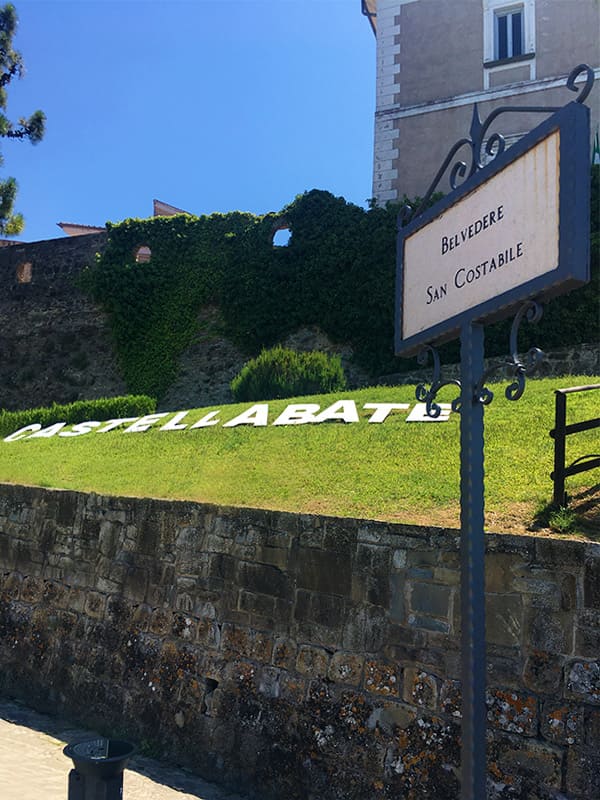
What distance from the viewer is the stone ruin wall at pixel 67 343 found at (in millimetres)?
18094

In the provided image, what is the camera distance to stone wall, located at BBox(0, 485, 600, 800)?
3.82 m

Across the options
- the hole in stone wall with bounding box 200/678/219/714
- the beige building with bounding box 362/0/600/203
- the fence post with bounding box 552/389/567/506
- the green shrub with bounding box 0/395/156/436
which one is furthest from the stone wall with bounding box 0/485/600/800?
the beige building with bounding box 362/0/600/203

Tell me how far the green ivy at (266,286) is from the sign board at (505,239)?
11.1m

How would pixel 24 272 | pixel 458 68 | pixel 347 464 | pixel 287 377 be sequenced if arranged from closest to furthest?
pixel 347 464
pixel 287 377
pixel 458 68
pixel 24 272

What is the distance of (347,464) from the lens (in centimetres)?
691

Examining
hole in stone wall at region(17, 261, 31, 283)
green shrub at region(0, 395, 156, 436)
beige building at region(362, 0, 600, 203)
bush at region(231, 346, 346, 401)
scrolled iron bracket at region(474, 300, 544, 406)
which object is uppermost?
beige building at region(362, 0, 600, 203)

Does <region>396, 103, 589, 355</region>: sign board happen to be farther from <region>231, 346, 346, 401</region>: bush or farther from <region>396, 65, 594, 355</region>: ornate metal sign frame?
<region>231, 346, 346, 401</region>: bush

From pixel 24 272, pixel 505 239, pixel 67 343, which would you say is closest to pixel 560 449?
pixel 505 239

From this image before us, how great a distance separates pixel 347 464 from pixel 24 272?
1797cm

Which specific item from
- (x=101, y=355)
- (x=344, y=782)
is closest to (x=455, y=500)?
(x=344, y=782)

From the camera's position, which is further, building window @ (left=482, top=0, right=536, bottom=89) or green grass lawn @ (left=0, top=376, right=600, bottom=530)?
building window @ (left=482, top=0, right=536, bottom=89)

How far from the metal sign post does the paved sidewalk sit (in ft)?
9.79

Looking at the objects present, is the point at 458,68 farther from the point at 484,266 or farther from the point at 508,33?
the point at 484,266

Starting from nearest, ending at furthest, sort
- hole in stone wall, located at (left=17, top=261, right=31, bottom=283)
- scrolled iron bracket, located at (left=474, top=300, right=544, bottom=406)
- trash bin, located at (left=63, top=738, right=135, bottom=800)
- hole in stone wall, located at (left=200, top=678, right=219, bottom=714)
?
scrolled iron bracket, located at (left=474, top=300, right=544, bottom=406), trash bin, located at (left=63, top=738, right=135, bottom=800), hole in stone wall, located at (left=200, top=678, right=219, bottom=714), hole in stone wall, located at (left=17, top=261, right=31, bottom=283)
